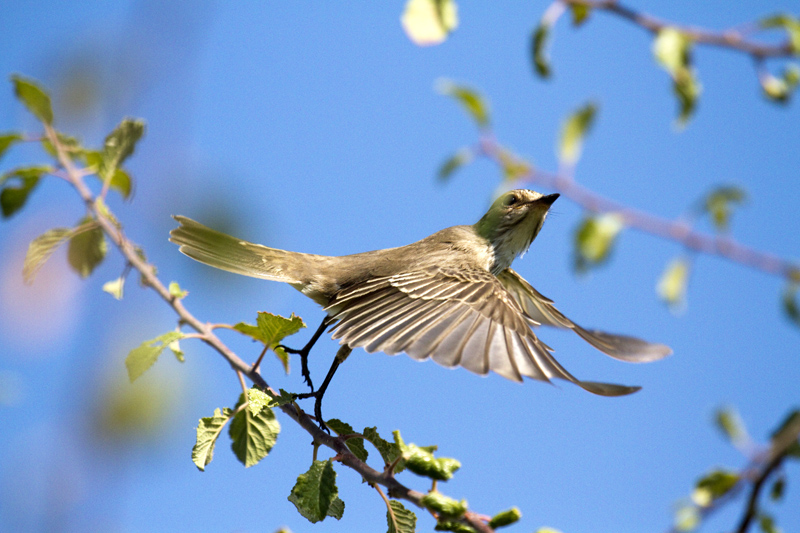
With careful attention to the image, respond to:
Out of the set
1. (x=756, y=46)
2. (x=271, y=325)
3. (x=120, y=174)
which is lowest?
(x=271, y=325)

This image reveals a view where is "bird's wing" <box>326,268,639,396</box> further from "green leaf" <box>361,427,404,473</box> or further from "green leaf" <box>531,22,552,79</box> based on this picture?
"green leaf" <box>531,22,552,79</box>

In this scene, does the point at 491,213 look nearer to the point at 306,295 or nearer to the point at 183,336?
the point at 306,295

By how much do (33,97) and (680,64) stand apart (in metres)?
2.86

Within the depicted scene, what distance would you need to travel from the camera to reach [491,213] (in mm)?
5590

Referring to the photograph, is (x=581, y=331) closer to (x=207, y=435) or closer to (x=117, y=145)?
(x=207, y=435)

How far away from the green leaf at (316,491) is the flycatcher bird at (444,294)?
2.78ft

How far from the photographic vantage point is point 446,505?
183 cm

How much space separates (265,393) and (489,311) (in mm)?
1775

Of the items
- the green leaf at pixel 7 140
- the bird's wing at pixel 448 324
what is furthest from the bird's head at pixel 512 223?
the green leaf at pixel 7 140

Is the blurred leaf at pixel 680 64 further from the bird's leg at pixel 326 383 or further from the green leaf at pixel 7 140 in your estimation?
the green leaf at pixel 7 140

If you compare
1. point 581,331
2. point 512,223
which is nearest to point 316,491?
point 581,331

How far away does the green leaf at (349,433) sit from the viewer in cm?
262

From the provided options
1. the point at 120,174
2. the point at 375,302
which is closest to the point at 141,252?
the point at 120,174

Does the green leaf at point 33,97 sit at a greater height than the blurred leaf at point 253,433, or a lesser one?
greater
